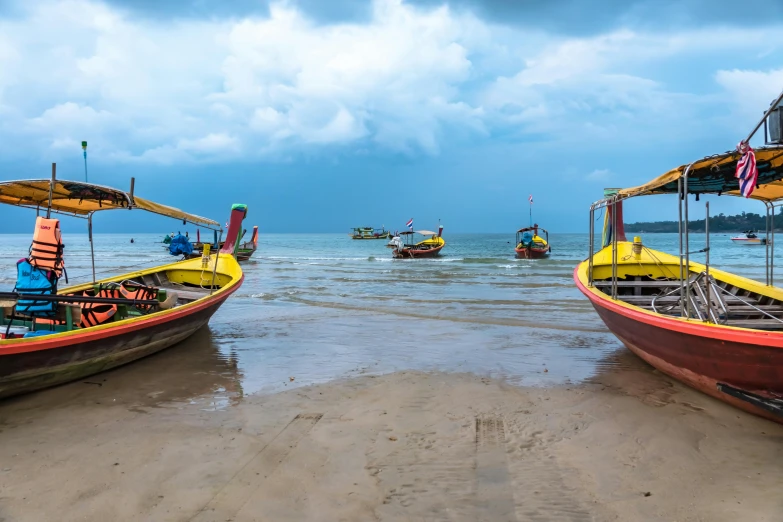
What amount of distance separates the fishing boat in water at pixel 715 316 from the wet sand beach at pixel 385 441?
1.45 feet

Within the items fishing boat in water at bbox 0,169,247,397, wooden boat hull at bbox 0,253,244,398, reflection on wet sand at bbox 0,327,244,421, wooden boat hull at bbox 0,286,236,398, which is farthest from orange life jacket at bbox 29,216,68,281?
reflection on wet sand at bbox 0,327,244,421

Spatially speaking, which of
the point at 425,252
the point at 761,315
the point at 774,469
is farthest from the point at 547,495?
the point at 425,252

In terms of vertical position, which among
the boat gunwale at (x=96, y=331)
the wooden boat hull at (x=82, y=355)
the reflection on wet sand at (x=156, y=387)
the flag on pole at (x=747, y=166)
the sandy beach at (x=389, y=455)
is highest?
the flag on pole at (x=747, y=166)

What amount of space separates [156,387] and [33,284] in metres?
2.25

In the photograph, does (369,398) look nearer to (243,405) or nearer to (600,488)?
(243,405)

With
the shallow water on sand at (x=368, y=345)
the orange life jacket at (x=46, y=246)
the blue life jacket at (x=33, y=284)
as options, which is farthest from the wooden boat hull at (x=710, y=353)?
the blue life jacket at (x=33, y=284)

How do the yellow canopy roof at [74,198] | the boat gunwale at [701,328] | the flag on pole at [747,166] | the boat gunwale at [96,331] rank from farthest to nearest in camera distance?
the yellow canopy roof at [74,198] → the boat gunwale at [96,331] → the flag on pole at [747,166] → the boat gunwale at [701,328]

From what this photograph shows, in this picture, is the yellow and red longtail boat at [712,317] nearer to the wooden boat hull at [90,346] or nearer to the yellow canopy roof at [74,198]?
the wooden boat hull at [90,346]

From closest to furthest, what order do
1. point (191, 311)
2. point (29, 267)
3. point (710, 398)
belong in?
point (710, 398), point (29, 267), point (191, 311)

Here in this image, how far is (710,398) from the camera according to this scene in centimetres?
582

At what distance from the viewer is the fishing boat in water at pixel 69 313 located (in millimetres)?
5719

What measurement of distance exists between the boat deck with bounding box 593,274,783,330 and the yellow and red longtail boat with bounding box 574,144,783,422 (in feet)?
0.04

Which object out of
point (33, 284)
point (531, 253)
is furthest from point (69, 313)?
point (531, 253)

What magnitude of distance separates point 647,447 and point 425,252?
37534 mm
